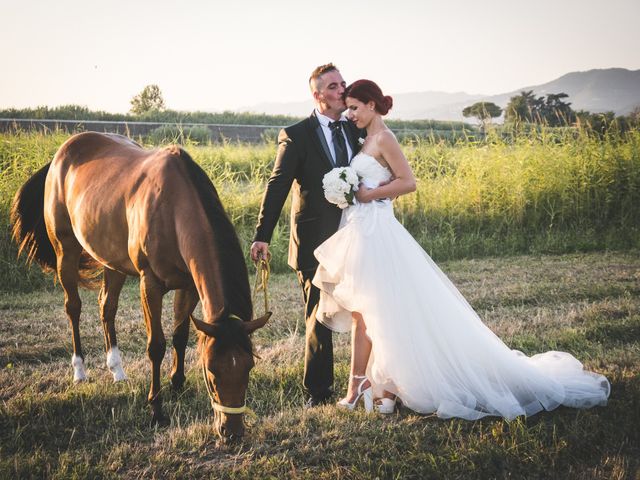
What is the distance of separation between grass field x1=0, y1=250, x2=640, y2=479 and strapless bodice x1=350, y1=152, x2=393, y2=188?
1.74 meters

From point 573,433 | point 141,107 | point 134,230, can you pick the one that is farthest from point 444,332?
point 141,107

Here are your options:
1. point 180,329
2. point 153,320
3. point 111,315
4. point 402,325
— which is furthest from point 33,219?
point 402,325

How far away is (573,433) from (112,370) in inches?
157

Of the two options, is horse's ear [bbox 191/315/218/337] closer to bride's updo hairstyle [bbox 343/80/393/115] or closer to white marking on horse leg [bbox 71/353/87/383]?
bride's updo hairstyle [bbox 343/80/393/115]

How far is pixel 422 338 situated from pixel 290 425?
1129mm

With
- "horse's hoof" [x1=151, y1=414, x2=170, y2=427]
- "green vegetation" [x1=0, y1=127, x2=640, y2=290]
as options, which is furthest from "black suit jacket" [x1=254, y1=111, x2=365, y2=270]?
"green vegetation" [x1=0, y1=127, x2=640, y2=290]

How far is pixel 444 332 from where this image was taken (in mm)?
4219

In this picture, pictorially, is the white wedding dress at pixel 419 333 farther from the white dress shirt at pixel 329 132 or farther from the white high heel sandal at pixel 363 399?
the white dress shirt at pixel 329 132

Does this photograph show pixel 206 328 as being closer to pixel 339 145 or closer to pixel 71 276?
pixel 339 145

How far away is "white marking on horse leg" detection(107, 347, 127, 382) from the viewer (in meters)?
5.28

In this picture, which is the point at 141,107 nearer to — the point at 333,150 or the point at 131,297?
the point at 131,297

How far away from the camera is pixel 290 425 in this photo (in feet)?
13.4

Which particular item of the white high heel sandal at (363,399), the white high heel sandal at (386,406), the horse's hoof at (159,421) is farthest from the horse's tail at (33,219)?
the white high heel sandal at (386,406)

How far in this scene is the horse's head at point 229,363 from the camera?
11.0ft
